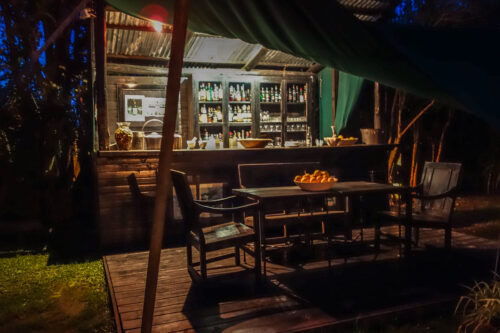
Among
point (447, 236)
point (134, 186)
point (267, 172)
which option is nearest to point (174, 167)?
point (134, 186)

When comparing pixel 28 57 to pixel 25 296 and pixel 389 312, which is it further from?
pixel 389 312

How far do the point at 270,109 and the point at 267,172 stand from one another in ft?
12.5

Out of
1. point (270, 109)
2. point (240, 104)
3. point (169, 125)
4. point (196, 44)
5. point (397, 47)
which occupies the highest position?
point (196, 44)

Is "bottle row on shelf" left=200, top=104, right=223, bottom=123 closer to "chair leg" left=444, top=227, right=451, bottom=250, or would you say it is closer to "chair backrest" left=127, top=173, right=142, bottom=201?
"chair backrest" left=127, top=173, right=142, bottom=201

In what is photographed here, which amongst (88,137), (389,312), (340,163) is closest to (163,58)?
(88,137)

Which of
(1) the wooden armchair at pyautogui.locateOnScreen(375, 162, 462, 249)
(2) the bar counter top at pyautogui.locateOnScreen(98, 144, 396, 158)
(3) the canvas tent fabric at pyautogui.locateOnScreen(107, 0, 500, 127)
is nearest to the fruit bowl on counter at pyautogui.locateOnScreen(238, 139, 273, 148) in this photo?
(2) the bar counter top at pyautogui.locateOnScreen(98, 144, 396, 158)

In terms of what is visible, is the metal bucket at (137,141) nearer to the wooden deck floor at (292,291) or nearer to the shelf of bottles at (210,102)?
the wooden deck floor at (292,291)

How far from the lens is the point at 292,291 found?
3.41 meters

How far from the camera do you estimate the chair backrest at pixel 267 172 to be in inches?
195

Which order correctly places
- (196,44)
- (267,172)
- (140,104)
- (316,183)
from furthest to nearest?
(140,104)
(196,44)
(267,172)
(316,183)

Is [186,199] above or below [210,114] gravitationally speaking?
below

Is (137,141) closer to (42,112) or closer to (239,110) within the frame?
(42,112)

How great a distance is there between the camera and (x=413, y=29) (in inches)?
74.9

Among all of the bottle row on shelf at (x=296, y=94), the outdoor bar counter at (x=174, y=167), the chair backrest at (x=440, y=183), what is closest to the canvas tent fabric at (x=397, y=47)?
the chair backrest at (x=440, y=183)
